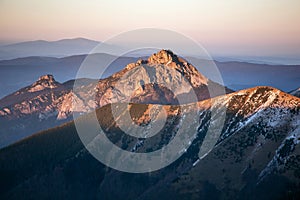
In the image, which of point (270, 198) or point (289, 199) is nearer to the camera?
point (289, 199)

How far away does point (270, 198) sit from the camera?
195 m

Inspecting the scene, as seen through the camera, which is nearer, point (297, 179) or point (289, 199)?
point (289, 199)

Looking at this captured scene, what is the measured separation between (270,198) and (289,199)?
13790 millimetres

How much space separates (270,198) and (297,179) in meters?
17.7

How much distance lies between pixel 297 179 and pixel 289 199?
57.3 ft

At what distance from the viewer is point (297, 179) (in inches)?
7707

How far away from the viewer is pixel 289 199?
182750 mm
